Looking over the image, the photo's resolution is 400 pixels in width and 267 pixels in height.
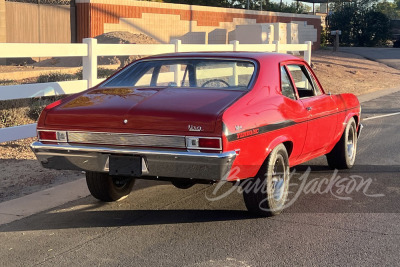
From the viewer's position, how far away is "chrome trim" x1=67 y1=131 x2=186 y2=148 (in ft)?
18.1

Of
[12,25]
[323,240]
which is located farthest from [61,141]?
[12,25]

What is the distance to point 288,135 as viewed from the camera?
6527mm

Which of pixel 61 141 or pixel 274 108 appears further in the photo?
pixel 274 108

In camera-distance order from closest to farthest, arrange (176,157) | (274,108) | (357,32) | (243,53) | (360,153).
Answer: (176,157) < (274,108) < (243,53) < (360,153) < (357,32)

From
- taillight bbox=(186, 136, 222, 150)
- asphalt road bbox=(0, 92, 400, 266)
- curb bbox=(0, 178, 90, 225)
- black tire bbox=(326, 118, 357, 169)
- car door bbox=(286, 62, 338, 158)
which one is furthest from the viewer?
black tire bbox=(326, 118, 357, 169)

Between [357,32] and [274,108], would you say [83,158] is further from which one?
[357,32]

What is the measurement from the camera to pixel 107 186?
6.71 meters

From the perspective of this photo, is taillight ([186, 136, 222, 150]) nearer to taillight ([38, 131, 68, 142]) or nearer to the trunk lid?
the trunk lid

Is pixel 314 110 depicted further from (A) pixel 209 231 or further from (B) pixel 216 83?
(A) pixel 209 231

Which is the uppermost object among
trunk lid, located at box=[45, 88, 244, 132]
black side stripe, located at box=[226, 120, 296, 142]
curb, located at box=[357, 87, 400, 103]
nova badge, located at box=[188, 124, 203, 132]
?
trunk lid, located at box=[45, 88, 244, 132]

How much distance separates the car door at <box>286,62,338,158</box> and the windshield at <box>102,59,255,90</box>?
64cm

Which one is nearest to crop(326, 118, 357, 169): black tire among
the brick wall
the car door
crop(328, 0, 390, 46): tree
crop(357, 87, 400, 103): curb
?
the car door

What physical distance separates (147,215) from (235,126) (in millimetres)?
1472

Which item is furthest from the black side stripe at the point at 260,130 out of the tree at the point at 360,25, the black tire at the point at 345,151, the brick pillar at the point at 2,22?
the tree at the point at 360,25
